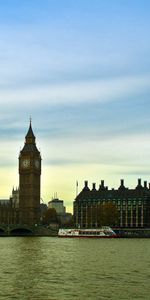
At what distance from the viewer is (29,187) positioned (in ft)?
510

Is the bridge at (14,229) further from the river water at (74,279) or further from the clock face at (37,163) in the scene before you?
the river water at (74,279)

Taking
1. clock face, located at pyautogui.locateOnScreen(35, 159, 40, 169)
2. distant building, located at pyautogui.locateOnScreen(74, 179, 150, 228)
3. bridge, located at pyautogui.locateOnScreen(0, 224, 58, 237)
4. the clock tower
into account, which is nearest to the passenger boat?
bridge, located at pyautogui.locateOnScreen(0, 224, 58, 237)

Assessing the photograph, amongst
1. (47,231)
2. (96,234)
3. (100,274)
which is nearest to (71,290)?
(100,274)

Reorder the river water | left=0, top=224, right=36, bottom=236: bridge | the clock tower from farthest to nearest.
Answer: the clock tower < left=0, top=224, right=36, bottom=236: bridge < the river water

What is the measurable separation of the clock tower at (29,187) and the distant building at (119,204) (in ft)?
38.8

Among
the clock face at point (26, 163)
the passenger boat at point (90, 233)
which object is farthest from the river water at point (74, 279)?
the clock face at point (26, 163)

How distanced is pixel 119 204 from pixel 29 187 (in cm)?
2306

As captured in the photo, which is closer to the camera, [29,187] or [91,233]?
[91,233]

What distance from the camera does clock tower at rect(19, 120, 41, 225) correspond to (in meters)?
155

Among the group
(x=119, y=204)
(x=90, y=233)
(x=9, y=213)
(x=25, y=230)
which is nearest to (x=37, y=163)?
(x=9, y=213)

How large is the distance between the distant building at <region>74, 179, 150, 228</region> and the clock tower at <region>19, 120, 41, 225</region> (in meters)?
11.8

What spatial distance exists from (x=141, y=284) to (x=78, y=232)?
85625mm

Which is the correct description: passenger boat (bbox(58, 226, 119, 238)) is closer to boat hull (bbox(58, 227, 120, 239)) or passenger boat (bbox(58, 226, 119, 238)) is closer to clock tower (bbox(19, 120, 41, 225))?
boat hull (bbox(58, 227, 120, 239))

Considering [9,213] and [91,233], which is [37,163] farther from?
[91,233]
